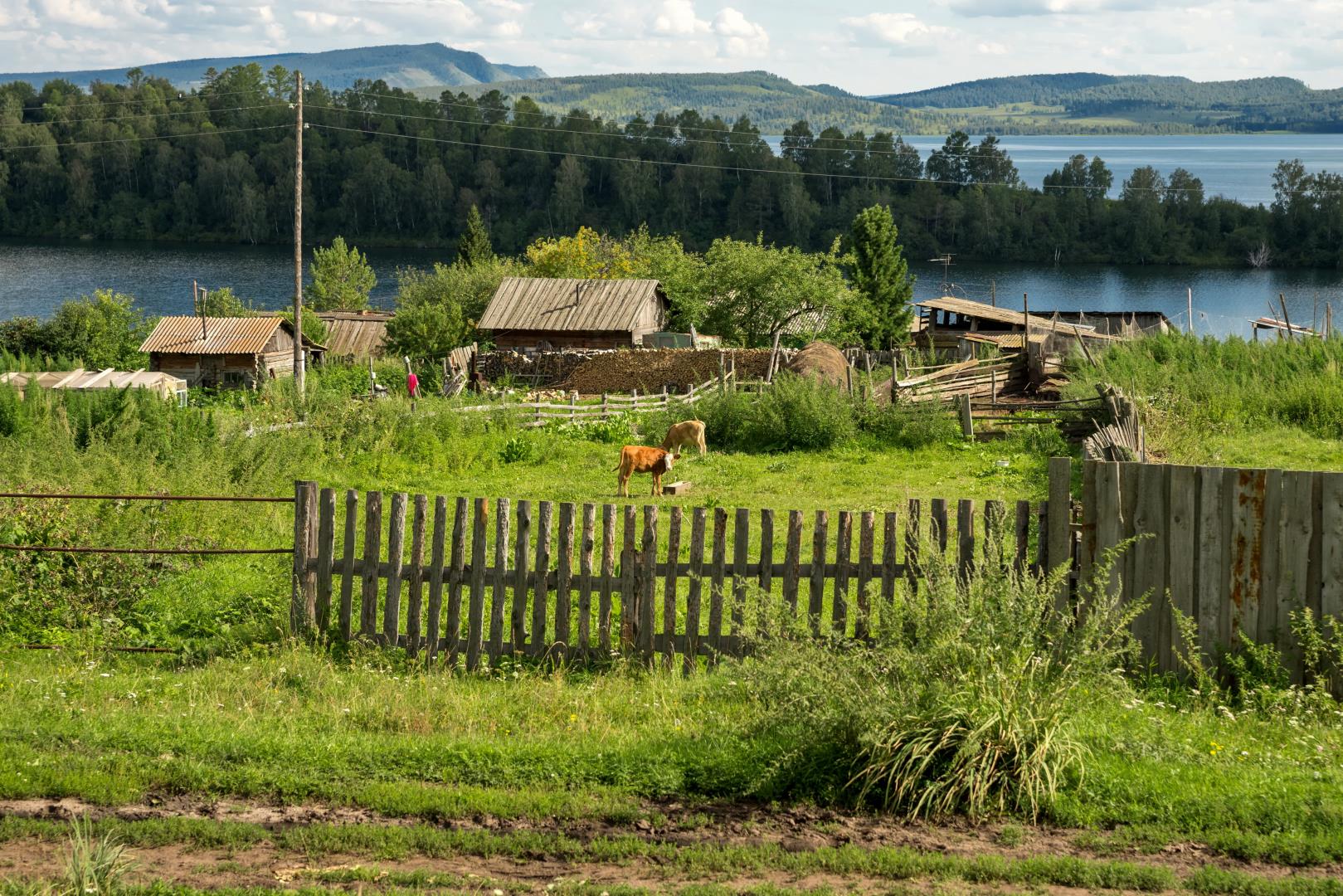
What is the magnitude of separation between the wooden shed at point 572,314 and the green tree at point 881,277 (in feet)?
44.7

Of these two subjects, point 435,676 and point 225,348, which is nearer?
point 435,676

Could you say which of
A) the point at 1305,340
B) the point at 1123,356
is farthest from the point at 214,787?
the point at 1305,340

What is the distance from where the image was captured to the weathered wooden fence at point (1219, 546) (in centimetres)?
711

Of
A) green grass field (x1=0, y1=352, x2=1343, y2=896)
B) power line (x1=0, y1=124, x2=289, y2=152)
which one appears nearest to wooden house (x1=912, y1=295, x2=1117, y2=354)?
green grass field (x1=0, y1=352, x2=1343, y2=896)

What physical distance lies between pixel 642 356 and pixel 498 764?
27185mm

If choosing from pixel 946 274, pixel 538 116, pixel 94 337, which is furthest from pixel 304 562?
pixel 538 116

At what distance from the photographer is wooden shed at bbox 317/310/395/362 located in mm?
51594

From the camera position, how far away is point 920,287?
109 m

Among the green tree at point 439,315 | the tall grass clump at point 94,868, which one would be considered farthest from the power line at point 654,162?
the tall grass clump at point 94,868

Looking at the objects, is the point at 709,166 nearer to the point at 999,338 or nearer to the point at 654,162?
the point at 654,162

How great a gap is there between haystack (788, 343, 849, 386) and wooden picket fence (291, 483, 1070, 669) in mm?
18599

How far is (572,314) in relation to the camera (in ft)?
138

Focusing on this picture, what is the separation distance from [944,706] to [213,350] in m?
40.0

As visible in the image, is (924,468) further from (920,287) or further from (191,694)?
(920,287)
